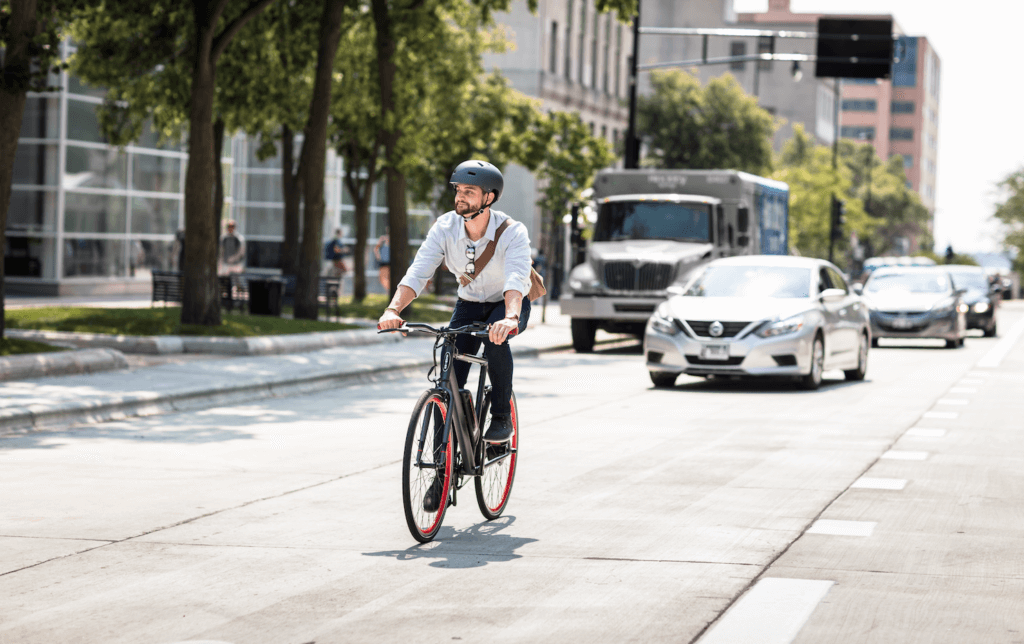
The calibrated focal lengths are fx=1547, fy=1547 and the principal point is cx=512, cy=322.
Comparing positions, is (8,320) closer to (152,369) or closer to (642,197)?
(152,369)

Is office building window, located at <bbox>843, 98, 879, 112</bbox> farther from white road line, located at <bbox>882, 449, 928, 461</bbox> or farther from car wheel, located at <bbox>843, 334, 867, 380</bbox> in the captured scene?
white road line, located at <bbox>882, 449, 928, 461</bbox>

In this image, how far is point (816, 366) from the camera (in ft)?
57.6

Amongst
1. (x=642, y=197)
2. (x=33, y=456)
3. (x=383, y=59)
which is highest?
(x=383, y=59)

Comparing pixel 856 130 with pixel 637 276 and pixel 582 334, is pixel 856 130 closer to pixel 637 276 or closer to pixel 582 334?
pixel 582 334

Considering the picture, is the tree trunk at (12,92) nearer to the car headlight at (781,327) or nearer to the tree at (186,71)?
the tree at (186,71)

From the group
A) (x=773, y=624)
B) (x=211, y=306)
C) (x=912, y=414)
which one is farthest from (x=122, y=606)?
(x=211, y=306)

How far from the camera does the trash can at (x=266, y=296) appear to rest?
25.4m

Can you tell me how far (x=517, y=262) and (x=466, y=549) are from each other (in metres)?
1.41

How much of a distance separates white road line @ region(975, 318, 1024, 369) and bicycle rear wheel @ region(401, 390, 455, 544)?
670 inches

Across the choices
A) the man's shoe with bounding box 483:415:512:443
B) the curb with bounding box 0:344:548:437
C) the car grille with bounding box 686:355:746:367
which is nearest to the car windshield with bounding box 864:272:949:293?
the car grille with bounding box 686:355:746:367

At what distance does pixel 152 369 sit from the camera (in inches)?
661

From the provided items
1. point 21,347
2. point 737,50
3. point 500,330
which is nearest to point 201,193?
point 21,347

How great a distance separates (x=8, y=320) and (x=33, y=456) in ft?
36.4

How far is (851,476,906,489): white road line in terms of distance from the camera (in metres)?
9.56
